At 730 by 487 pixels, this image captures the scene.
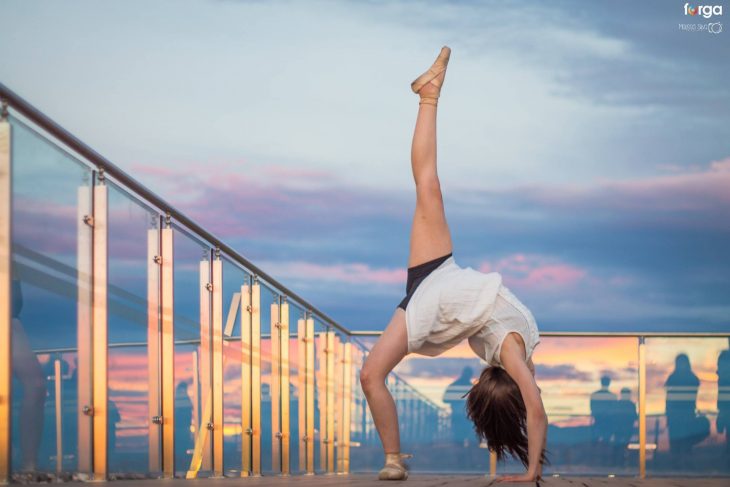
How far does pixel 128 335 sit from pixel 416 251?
96cm

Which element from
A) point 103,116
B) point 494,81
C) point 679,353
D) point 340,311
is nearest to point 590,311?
point 340,311

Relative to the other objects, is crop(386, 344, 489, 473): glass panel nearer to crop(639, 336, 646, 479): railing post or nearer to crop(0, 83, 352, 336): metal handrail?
crop(639, 336, 646, 479): railing post

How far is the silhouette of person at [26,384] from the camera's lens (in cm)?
288

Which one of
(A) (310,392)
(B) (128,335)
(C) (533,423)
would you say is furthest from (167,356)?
(A) (310,392)

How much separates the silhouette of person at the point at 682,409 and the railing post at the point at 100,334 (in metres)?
5.50

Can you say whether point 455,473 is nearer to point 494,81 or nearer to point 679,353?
point 679,353

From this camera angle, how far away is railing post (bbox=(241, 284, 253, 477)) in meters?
5.70

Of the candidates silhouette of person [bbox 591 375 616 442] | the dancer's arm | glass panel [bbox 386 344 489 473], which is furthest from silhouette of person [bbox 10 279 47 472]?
silhouette of person [bbox 591 375 616 442]

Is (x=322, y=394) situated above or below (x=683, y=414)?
above

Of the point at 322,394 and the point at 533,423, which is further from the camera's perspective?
the point at 322,394

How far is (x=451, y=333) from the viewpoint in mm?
3902

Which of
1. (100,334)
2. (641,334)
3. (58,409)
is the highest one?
(641,334)

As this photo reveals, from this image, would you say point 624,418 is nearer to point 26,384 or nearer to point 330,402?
point 330,402

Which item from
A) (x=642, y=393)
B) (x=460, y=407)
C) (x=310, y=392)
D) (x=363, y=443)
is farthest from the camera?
(x=363, y=443)
